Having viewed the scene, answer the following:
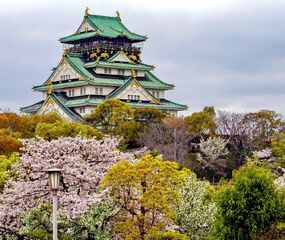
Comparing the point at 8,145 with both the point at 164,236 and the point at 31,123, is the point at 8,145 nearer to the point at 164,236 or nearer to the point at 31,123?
the point at 31,123

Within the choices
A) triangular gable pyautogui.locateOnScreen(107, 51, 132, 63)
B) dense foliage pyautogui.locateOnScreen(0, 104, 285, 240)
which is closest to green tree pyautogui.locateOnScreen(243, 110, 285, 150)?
triangular gable pyautogui.locateOnScreen(107, 51, 132, 63)

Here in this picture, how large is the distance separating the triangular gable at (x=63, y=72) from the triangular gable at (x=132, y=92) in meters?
4.64

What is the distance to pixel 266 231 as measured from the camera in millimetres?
28469

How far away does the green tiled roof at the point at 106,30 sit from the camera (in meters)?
88.4

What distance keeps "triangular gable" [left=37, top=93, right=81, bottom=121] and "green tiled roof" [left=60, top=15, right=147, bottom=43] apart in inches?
369

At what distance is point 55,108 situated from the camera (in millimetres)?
80438

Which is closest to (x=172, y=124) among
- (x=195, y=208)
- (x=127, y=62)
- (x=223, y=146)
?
(x=223, y=146)

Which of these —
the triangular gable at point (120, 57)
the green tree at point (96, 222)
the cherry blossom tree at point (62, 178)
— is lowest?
the green tree at point (96, 222)

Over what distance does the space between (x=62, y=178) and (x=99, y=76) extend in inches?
2155

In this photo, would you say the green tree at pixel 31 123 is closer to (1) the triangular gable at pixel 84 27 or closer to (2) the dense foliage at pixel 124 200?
(1) the triangular gable at pixel 84 27

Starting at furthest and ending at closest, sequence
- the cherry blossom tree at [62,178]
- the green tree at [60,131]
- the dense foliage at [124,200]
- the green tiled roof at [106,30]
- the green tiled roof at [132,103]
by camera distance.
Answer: the green tiled roof at [106,30] → the green tiled roof at [132,103] → the green tree at [60,131] → the cherry blossom tree at [62,178] → the dense foliage at [124,200]

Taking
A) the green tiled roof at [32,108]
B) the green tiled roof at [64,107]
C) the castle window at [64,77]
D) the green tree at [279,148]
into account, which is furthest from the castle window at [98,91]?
the green tree at [279,148]

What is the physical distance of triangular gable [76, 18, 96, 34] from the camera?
89.9m

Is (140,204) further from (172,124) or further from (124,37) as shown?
(124,37)
